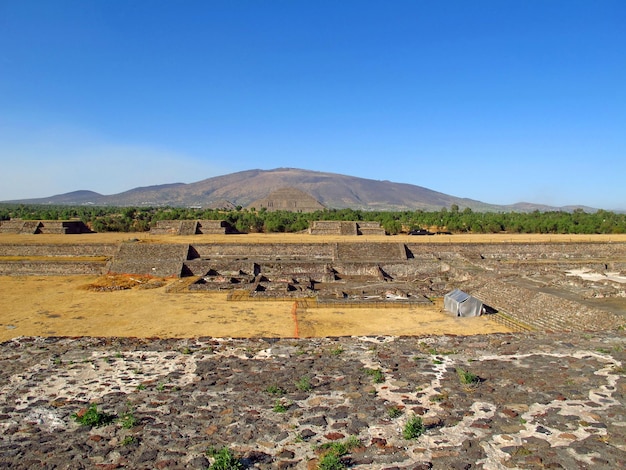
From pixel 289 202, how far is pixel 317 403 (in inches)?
3873

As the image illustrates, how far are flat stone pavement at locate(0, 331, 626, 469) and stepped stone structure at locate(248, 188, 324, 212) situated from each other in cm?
8934

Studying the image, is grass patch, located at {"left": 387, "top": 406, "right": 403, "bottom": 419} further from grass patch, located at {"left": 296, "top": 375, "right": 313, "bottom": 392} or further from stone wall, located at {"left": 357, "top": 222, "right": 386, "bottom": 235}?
stone wall, located at {"left": 357, "top": 222, "right": 386, "bottom": 235}

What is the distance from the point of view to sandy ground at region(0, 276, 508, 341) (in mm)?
14555

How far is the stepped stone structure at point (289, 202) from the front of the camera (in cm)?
10044

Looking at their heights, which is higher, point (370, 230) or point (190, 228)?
point (370, 230)

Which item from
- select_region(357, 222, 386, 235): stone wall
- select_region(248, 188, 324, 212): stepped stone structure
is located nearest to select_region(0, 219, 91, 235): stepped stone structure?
select_region(357, 222, 386, 235): stone wall

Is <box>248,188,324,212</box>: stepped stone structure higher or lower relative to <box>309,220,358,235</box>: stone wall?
higher

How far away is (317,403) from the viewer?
6656 millimetres

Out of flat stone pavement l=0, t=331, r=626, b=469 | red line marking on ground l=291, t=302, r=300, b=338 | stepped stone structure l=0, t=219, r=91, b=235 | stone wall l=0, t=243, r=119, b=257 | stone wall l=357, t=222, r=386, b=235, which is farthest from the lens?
stone wall l=357, t=222, r=386, b=235

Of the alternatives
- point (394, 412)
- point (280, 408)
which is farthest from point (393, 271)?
point (280, 408)

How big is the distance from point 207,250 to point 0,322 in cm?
1422

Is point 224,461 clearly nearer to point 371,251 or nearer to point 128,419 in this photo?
point 128,419

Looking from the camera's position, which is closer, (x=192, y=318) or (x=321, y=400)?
(x=321, y=400)

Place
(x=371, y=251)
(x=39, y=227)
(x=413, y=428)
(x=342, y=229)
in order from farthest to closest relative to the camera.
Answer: (x=342, y=229) < (x=39, y=227) < (x=371, y=251) < (x=413, y=428)
